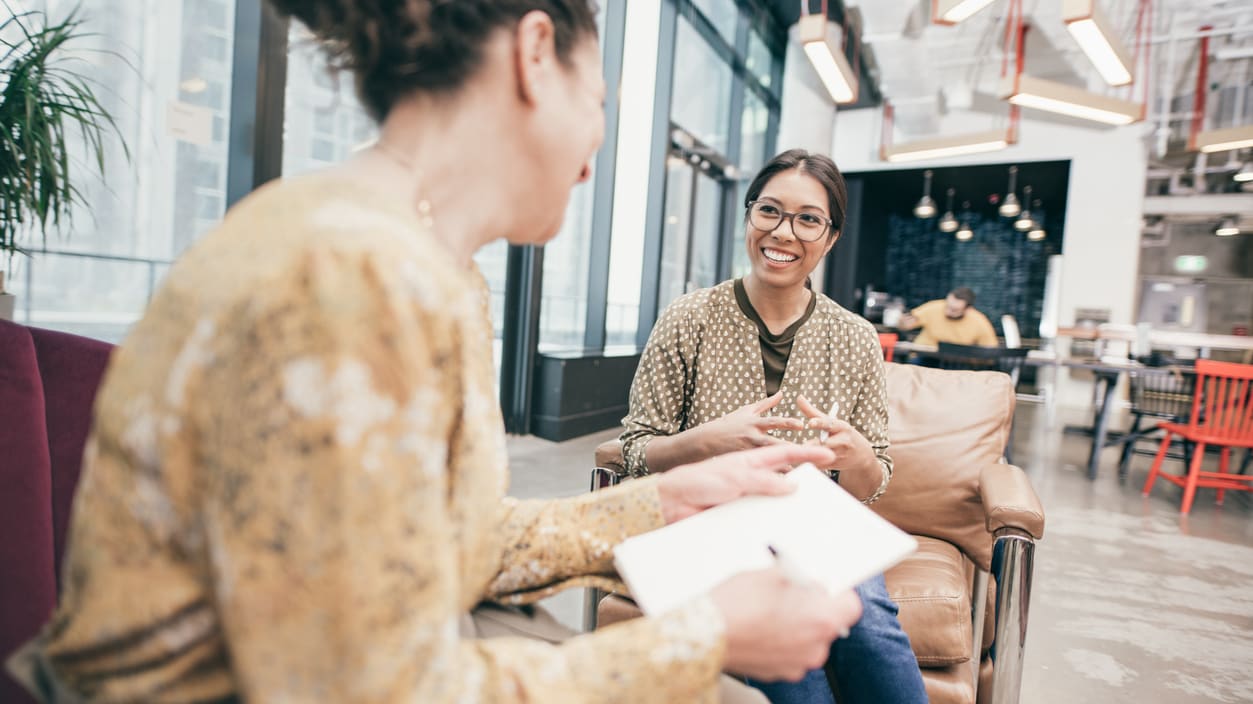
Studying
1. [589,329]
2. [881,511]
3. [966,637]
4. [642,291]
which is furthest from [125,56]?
[642,291]

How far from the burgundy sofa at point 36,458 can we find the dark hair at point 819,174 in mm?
1296

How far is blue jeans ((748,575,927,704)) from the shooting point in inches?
47.1

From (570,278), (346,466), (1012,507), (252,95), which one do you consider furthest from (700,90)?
(346,466)

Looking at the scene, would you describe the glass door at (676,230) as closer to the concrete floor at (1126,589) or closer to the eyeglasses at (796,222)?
the concrete floor at (1126,589)

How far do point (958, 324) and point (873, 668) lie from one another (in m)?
5.41

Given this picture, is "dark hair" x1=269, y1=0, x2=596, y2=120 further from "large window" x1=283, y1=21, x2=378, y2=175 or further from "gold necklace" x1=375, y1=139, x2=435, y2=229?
"large window" x1=283, y1=21, x2=378, y2=175

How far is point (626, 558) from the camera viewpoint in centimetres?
73

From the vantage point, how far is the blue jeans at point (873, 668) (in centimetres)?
120

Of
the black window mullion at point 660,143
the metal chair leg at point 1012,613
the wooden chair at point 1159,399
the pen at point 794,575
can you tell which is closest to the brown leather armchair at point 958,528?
the metal chair leg at point 1012,613

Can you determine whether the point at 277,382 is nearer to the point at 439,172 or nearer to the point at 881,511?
the point at 439,172

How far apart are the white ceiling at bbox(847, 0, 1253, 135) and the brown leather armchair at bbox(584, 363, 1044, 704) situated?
17.0 feet

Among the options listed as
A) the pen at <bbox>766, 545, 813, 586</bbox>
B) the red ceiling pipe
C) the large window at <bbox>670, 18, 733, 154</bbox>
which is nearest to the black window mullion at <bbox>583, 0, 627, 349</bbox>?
the large window at <bbox>670, 18, 733, 154</bbox>

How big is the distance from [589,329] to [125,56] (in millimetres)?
3589

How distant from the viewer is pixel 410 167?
1.93 ft
